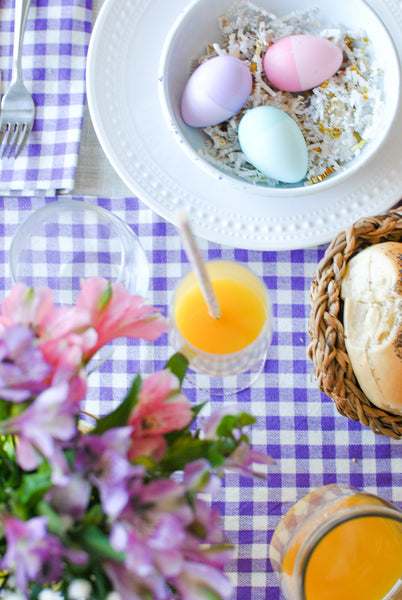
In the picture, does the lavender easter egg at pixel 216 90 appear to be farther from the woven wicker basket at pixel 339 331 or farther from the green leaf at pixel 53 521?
the green leaf at pixel 53 521

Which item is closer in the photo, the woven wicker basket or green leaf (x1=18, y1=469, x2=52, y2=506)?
green leaf (x1=18, y1=469, x2=52, y2=506)

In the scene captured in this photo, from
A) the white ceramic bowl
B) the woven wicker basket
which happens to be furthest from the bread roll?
the white ceramic bowl

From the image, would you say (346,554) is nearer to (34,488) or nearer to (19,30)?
(34,488)

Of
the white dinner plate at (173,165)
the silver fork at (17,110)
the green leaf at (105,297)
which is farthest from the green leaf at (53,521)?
the silver fork at (17,110)

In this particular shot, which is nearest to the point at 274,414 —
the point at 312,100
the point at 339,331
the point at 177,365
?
the point at 339,331

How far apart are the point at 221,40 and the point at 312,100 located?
15 centimetres

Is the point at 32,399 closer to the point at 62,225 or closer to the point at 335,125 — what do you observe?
the point at 62,225

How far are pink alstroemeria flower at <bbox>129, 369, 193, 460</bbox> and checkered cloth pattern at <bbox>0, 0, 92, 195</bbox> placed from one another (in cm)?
45

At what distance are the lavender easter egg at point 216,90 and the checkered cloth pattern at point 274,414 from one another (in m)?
0.14

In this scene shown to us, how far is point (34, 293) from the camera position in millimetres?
394

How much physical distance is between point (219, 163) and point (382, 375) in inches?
12.9

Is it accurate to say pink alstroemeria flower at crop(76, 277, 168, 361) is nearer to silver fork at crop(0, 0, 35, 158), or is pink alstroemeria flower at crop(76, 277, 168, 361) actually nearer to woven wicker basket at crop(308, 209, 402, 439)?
woven wicker basket at crop(308, 209, 402, 439)

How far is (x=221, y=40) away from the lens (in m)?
0.77

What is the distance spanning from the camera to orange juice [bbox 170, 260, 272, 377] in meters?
0.64
